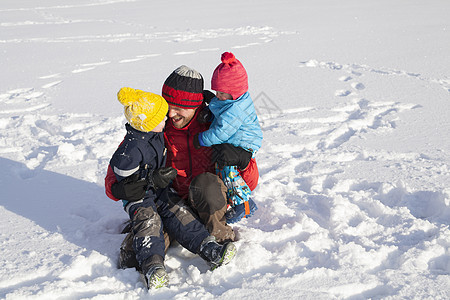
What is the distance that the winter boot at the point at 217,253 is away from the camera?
1.99 m

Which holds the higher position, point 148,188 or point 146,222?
point 148,188

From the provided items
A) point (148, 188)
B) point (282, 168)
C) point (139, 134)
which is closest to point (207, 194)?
point (148, 188)

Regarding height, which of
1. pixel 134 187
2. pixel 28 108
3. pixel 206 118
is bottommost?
pixel 28 108

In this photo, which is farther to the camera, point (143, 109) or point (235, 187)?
point (235, 187)

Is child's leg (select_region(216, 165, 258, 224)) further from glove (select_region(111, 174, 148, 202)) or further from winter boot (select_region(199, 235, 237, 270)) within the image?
glove (select_region(111, 174, 148, 202))

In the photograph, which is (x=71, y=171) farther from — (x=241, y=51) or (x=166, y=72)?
(x=241, y=51)

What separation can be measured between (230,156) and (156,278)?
74cm

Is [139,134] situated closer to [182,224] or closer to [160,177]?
[160,177]

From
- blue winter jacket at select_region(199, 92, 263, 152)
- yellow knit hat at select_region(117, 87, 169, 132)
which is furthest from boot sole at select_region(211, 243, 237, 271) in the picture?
yellow knit hat at select_region(117, 87, 169, 132)

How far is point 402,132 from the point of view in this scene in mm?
3715

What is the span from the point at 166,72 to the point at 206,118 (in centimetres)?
388

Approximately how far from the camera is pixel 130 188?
208cm

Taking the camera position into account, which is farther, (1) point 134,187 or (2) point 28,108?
(2) point 28,108

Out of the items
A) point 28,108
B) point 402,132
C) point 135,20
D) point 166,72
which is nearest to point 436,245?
point 402,132
